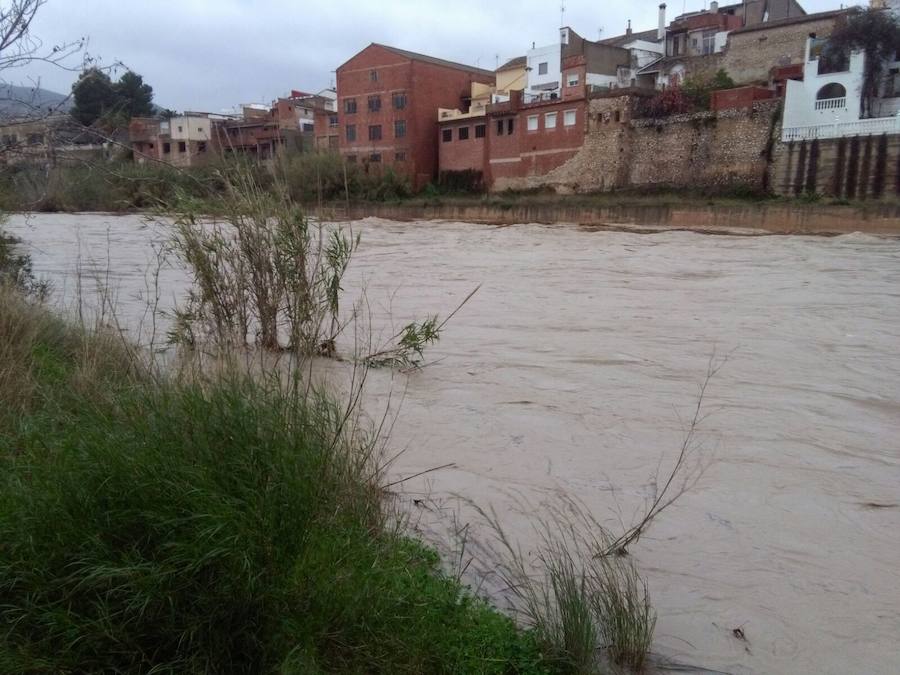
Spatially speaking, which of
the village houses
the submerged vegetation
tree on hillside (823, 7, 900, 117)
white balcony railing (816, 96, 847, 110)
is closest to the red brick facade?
the village houses

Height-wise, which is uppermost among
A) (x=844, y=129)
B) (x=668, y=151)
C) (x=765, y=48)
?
(x=765, y=48)

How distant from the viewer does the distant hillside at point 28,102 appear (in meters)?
3.94

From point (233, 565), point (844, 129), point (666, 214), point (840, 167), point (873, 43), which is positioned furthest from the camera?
point (873, 43)

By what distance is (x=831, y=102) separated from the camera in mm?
29641

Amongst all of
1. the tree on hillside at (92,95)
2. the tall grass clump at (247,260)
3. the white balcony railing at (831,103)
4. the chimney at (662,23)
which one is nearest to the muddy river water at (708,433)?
the tall grass clump at (247,260)

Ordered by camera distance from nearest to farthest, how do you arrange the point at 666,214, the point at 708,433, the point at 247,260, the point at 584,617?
the point at 584,617
the point at 708,433
the point at 247,260
the point at 666,214

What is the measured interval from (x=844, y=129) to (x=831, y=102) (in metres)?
1.88

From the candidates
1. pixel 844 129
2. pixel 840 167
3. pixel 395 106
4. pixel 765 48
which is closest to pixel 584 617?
pixel 840 167

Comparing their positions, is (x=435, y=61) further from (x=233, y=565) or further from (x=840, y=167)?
(x=233, y=565)

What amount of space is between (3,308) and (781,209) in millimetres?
26763

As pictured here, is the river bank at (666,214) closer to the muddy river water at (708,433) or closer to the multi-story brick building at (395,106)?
the multi-story brick building at (395,106)

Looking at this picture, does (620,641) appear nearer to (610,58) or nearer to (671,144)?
(671,144)

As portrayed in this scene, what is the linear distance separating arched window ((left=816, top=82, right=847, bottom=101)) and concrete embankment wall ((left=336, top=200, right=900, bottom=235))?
21.9 feet

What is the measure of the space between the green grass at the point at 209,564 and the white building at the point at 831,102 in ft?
102
